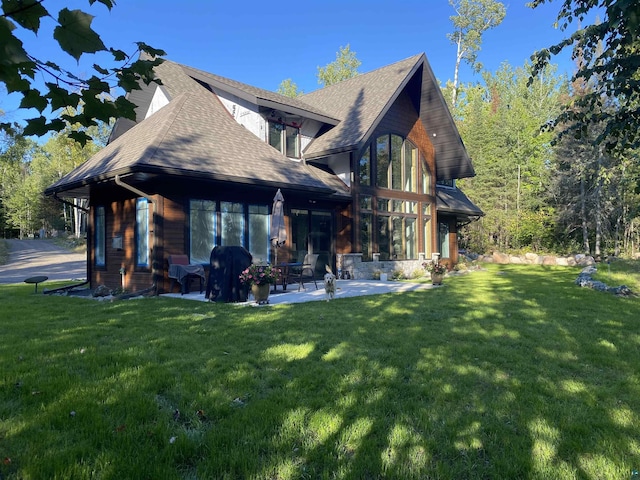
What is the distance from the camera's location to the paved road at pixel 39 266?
18.3 metres

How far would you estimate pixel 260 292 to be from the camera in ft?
27.6

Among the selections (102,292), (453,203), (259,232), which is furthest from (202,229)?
(453,203)

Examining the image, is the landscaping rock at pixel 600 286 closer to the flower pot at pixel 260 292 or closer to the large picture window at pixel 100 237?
the flower pot at pixel 260 292

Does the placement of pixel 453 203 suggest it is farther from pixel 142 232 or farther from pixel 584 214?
pixel 142 232

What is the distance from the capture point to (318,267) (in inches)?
562

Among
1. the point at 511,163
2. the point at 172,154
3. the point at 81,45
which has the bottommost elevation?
the point at 81,45

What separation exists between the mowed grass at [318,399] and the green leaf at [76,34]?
7.07 feet

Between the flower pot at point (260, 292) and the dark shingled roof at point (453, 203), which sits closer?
the flower pot at point (260, 292)

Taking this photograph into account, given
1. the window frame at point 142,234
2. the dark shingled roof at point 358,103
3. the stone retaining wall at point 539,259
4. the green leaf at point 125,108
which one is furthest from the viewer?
the stone retaining wall at point 539,259

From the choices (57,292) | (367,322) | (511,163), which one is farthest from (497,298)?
(511,163)

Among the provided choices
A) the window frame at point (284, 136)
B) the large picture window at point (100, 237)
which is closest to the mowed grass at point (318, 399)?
the large picture window at point (100, 237)

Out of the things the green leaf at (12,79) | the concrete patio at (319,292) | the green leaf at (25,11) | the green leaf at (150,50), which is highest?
the green leaf at (150,50)

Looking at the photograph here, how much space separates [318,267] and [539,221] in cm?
2057

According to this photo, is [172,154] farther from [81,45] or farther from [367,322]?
[81,45]
